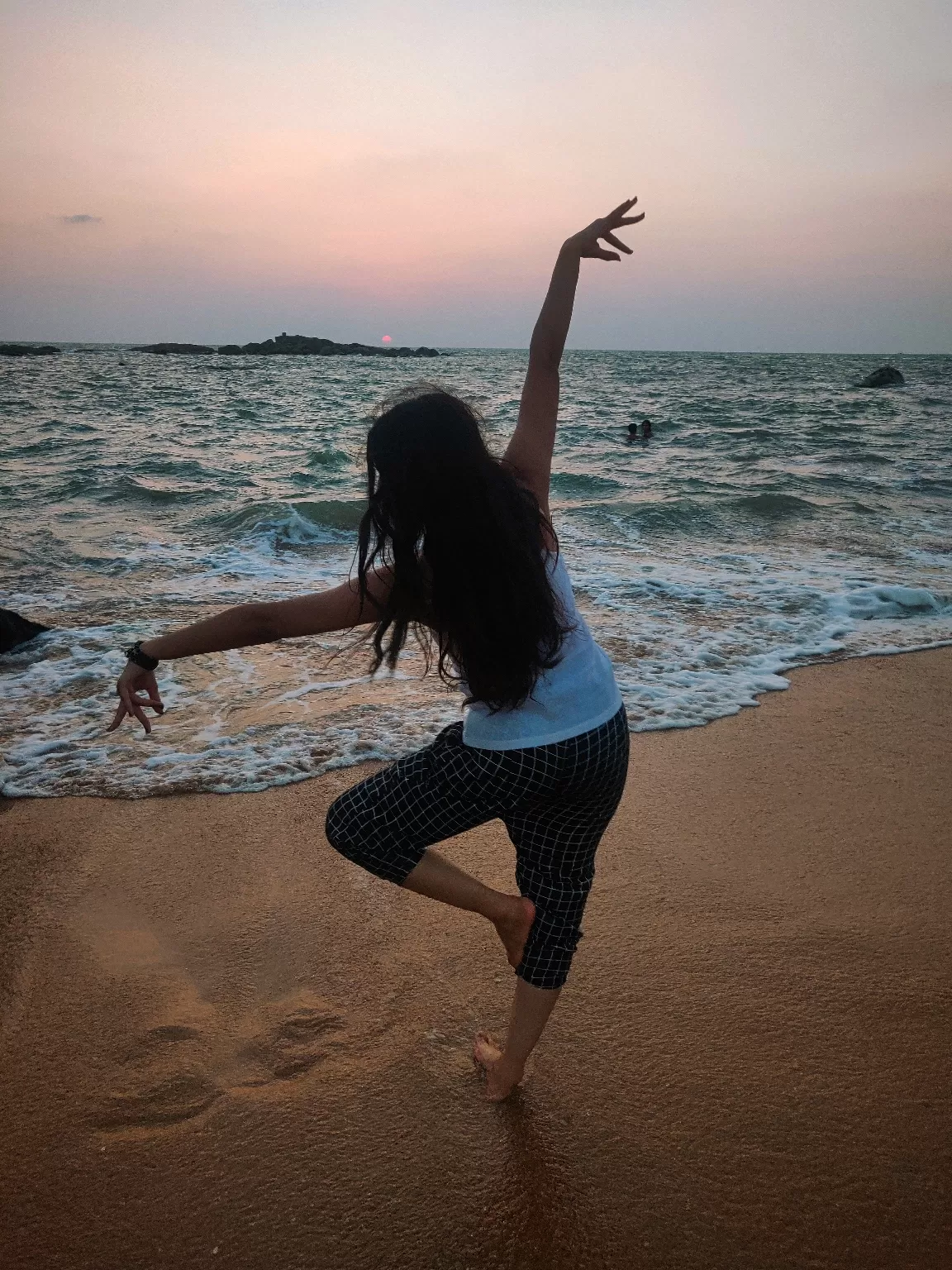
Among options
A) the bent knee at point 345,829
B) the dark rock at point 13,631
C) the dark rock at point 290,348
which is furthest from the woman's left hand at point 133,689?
the dark rock at point 290,348

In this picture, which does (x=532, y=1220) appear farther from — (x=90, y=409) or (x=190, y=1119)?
(x=90, y=409)

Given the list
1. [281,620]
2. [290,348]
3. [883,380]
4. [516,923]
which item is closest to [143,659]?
[281,620]

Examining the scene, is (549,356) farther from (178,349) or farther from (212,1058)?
(178,349)

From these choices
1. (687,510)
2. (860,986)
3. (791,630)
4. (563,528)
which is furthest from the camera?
(687,510)

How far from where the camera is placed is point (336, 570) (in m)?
8.96

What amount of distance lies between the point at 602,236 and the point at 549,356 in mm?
451

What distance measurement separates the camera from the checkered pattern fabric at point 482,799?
5.90ft

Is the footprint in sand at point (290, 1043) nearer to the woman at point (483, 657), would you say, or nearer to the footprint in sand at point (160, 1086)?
the footprint in sand at point (160, 1086)

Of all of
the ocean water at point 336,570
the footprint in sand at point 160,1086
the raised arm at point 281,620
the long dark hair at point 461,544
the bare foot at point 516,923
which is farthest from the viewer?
the ocean water at point 336,570

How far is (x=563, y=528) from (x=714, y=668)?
605 centimetres

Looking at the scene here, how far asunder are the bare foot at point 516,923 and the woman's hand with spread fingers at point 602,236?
1592mm

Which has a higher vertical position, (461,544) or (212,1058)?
(461,544)

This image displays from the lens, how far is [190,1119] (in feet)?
6.93

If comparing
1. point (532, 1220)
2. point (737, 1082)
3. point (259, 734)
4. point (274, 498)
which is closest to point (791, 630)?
point (259, 734)
